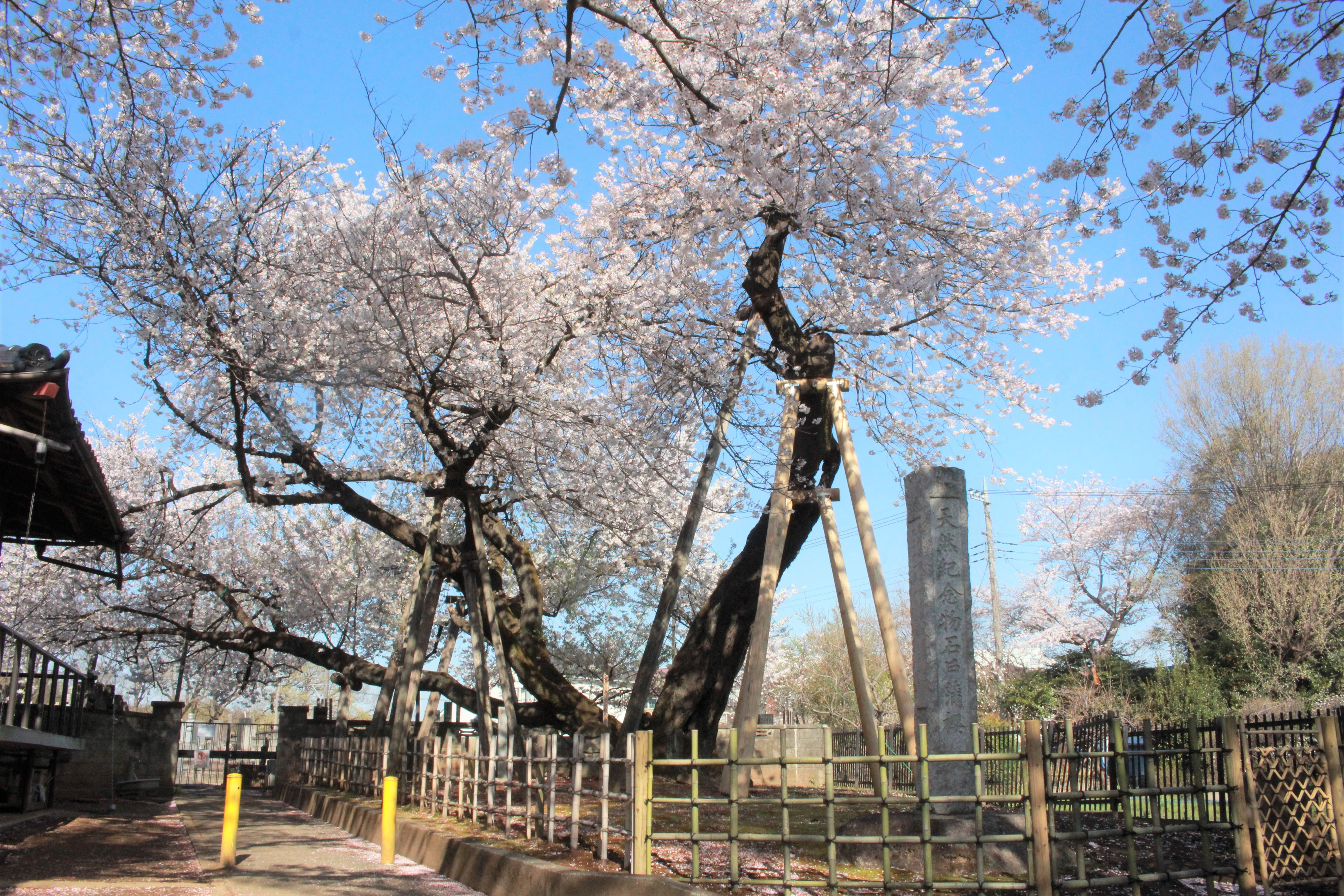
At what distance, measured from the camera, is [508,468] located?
13859 millimetres

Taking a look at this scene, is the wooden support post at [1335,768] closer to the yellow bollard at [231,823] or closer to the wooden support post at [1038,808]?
the wooden support post at [1038,808]

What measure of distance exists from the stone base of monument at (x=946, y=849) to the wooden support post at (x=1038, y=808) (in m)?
1.38

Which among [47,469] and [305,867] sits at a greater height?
[47,469]

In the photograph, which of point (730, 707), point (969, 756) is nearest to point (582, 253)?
point (969, 756)

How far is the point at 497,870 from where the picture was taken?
691 centimetres

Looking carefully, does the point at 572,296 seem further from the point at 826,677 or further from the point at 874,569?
the point at 826,677

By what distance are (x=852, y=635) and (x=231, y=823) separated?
20.9ft

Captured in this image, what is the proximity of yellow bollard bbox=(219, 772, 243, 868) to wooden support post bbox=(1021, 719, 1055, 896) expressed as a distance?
261 inches

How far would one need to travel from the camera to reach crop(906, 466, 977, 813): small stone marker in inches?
314

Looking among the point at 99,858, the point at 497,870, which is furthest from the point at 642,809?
the point at 99,858

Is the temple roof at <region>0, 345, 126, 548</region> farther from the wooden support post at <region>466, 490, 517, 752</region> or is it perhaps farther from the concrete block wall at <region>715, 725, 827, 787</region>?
the concrete block wall at <region>715, 725, 827, 787</region>

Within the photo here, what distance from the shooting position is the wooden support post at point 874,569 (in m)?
8.80

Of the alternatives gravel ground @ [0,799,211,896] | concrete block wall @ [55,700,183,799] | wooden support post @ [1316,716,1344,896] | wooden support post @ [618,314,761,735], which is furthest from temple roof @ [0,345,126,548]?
wooden support post @ [1316,716,1344,896]

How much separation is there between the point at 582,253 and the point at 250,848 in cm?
852
